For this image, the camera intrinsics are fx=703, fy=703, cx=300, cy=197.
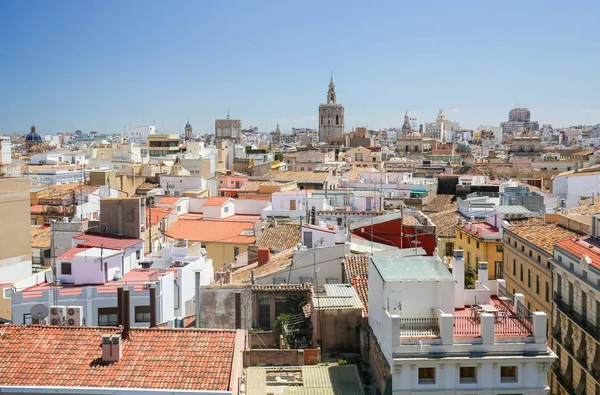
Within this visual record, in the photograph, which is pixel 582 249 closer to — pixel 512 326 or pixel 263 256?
pixel 512 326

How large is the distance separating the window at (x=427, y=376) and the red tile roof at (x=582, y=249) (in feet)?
20.2

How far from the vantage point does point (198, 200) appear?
44812mm

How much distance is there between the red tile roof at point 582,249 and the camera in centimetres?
1780

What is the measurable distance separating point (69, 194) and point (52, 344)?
3274cm

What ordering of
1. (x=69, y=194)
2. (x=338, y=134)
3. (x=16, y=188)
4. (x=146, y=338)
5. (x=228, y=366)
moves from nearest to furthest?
(x=228, y=366)
(x=146, y=338)
(x=16, y=188)
(x=69, y=194)
(x=338, y=134)

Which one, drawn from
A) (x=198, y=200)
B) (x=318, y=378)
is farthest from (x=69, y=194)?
(x=318, y=378)

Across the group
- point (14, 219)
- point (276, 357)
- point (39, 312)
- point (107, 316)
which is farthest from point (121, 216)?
point (276, 357)

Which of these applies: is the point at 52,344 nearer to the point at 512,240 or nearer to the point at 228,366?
the point at 228,366

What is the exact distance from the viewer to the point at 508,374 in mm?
13578

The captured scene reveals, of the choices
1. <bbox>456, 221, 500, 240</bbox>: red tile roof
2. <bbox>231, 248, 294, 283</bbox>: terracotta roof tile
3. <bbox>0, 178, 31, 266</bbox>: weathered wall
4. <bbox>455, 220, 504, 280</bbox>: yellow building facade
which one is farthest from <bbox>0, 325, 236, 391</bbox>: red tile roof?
<bbox>456, 221, 500, 240</bbox>: red tile roof

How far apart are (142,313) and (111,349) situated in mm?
8482

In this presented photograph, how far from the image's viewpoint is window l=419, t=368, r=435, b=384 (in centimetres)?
1345

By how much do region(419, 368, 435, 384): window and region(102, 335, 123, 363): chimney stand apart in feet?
18.5

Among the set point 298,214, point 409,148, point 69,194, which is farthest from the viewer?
point 409,148
